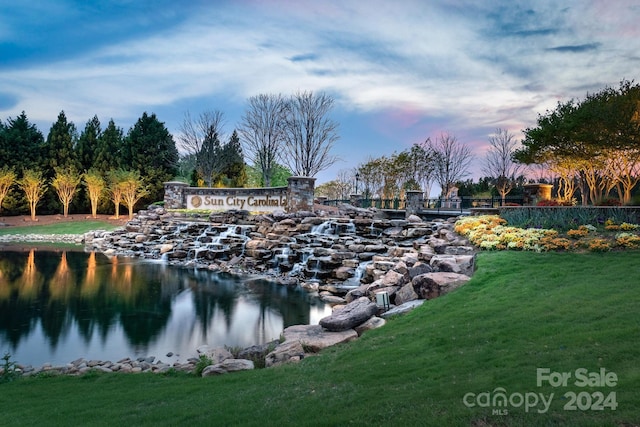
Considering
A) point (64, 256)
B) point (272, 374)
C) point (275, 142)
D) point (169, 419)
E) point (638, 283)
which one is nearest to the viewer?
point (169, 419)

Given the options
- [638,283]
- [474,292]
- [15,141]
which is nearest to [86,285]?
[474,292]

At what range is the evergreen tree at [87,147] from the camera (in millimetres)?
40606

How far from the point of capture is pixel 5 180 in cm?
3466

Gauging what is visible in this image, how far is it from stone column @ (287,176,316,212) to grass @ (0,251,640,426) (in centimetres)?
1699

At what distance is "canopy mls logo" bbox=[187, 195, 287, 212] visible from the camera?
2547 centimetres

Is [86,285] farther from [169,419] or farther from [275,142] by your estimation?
[275,142]

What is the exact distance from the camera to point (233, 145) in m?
41.2

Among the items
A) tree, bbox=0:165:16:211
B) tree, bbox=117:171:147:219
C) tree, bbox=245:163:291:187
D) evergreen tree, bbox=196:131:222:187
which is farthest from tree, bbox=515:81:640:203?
tree, bbox=0:165:16:211

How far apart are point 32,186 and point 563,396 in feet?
139

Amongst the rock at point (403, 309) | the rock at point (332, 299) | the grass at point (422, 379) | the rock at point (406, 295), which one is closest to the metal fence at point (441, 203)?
the rock at point (332, 299)

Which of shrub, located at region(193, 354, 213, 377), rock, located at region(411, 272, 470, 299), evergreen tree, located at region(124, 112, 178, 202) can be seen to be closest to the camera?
shrub, located at region(193, 354, 213, 377)

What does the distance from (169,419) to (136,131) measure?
41574 mm

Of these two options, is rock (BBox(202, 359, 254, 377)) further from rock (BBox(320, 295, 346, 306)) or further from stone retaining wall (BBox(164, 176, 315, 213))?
stone retaining wall (BBox(164, 176, 315, 213))

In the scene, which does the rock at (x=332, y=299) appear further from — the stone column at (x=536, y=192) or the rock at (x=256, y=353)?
the stone column at (x=536, y=192)
